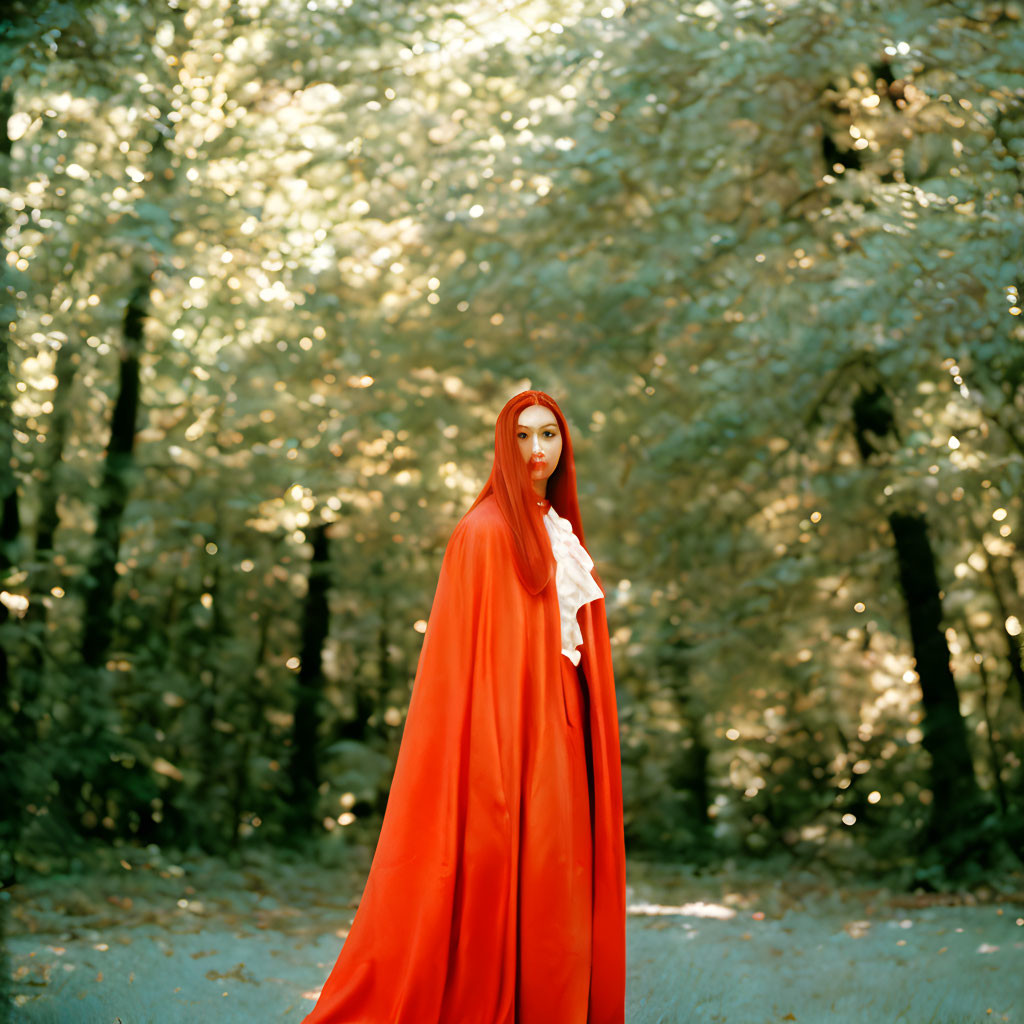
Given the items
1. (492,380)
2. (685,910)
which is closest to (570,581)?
(685,910)

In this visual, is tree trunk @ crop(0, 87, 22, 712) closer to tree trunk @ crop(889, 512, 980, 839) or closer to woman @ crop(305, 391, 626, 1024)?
woman @ crop(305, 391, 626, 1024)

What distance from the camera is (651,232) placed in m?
5.81

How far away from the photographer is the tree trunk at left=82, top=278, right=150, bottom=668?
5.73m

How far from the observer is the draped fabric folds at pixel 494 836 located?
2520 mm

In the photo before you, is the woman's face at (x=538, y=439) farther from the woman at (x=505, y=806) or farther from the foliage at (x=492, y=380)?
the foliage at (x=492, y=380)

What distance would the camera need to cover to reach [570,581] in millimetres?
2793

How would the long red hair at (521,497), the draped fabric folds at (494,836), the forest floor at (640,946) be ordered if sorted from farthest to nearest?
the forest floor at (640,946) → the long red hair at (521,497) → the draped fabric folds at (494,836)

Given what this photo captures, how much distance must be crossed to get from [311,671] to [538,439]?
3833 millimetres

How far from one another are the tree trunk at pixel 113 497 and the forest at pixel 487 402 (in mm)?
24

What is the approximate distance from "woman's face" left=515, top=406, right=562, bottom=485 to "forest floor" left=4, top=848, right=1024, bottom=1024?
198 cm

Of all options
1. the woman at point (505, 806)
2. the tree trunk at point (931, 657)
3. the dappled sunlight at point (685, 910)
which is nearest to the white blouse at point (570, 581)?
the woman at point (505, 806)

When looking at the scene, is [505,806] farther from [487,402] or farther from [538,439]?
[487,402]

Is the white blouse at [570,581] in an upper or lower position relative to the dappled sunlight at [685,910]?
upper

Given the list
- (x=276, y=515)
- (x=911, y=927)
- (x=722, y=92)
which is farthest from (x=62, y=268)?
(x=911, y=927)
